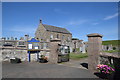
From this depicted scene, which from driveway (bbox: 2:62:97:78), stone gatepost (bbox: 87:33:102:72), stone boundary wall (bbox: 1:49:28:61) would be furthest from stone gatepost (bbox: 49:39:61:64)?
stone gatepost (bbox: 87:33:102:72)

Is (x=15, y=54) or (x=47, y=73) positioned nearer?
(x=47, y=73)

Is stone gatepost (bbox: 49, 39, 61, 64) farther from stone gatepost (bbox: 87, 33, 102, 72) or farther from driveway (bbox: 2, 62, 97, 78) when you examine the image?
stone gatepost (bbox: 87, 33, 102, 72)

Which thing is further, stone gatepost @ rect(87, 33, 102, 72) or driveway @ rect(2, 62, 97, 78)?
stone gatepost @ rect(87, 33, 102, 72)

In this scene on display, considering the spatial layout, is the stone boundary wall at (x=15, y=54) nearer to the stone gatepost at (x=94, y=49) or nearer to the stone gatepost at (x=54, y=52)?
the stone gatepost at (x=54, y=52)

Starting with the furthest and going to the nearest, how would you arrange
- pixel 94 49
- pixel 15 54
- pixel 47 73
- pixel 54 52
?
1. pixel 15 54
2. pixel 54 52
3. pixel 94 49
4. pixel 47 73

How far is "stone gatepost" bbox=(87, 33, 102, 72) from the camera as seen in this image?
9133mm

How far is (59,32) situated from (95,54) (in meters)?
40.6

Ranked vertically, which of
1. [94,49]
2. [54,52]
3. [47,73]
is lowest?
[47,73]

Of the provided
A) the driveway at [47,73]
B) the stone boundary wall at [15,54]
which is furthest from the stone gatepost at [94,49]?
the stone boundary wall at [15,54]

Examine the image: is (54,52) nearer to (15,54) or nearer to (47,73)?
(47,73)

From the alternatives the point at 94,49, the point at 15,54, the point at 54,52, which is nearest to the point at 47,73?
the point at 94,49

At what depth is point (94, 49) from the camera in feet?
30.7

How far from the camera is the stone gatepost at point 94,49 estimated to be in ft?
30.0

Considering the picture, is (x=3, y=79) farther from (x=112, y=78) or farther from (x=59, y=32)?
(x=59, y=32)
